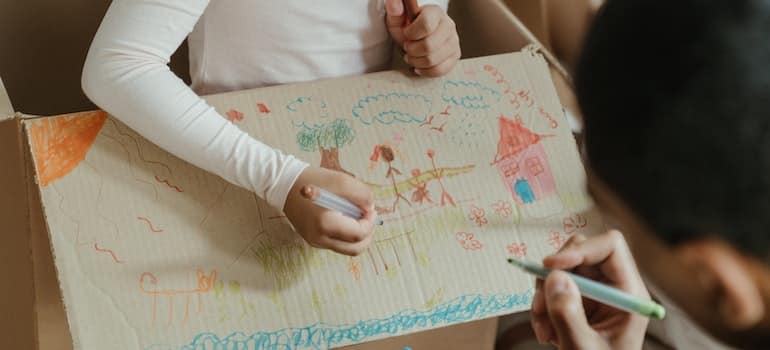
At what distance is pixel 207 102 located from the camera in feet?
2.10

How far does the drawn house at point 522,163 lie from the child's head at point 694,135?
291mm

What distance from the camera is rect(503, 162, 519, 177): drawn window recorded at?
660 millimetres

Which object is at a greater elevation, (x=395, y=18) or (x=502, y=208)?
(x=395, y=18)

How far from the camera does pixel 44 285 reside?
0.66 metres

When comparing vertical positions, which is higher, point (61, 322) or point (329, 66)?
point (329, 66)

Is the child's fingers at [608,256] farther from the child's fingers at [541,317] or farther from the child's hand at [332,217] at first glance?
the child's hand at [332,217]

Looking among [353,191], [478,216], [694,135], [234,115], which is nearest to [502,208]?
[478,216]

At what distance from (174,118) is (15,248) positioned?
186mm

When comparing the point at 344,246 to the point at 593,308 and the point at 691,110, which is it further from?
the point at 691,110

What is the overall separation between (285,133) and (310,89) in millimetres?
46

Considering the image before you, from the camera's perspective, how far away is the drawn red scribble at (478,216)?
638 mm

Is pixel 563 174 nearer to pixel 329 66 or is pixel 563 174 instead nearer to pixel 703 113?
pixel 329 66

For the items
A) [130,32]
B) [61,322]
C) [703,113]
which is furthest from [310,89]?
[703,113]

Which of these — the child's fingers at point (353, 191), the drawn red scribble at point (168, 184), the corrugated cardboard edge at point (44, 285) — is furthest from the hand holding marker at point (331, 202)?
the corrugated cardboard edge at point (44, 285)
